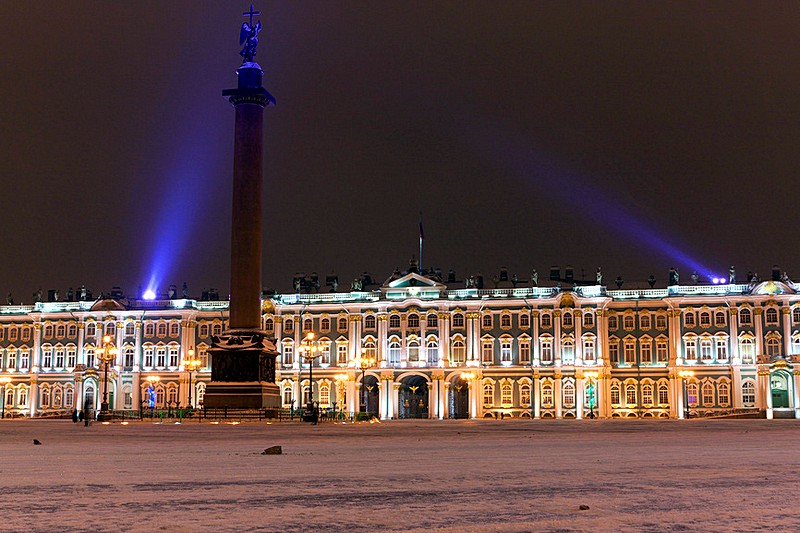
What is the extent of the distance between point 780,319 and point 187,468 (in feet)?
243

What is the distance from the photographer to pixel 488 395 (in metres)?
85.7

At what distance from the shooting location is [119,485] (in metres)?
12.6

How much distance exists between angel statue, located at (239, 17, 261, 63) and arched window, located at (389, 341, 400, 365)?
35218 millimetres

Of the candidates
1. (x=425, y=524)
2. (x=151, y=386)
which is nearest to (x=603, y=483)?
(x=425, y=524)

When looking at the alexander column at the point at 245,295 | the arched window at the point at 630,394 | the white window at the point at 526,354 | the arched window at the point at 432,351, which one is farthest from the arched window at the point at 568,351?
the alexander column at the point at 245,295

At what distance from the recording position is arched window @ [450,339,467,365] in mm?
86562

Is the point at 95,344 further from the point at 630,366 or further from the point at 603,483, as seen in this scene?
the point at 603,483

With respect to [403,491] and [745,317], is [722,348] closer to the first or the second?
[745,317]

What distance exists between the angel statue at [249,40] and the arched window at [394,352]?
35218mm

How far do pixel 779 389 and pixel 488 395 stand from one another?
22893mm

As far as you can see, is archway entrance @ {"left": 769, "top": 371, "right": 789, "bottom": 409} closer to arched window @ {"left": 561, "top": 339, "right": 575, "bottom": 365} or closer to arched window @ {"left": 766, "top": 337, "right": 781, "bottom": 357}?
arched window @ {"left": 766, "top": 337, "right": 781, "bottom": 357}

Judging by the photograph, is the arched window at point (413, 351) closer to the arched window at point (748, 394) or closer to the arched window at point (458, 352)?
the arched window at point (458, 352)

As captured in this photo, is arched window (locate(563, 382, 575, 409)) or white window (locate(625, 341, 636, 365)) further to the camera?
white window (locate(625, 341, 636, 365))

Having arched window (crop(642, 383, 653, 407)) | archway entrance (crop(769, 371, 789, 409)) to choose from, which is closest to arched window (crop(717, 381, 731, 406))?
archway entrance (crop(769, 371, 789, 409))
